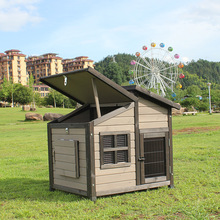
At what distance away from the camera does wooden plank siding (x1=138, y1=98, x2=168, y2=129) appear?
6.35 m

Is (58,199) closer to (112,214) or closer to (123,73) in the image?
(112,214)

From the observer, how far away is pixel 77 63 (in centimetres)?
15925

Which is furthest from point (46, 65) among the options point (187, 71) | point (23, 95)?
point (23, 95)

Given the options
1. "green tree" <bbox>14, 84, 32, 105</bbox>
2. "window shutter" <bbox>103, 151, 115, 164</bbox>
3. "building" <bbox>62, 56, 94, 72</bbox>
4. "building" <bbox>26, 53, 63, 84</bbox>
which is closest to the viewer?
"window shutter" <bbox>103, 151, 115, 164</bbox>

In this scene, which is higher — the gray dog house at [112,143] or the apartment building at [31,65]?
the apartment building at [31,65]

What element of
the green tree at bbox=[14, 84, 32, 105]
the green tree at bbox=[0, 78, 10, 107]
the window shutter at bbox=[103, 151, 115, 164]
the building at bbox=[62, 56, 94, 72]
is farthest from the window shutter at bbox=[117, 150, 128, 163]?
the building at bbox=[62, 56, 94, 72]

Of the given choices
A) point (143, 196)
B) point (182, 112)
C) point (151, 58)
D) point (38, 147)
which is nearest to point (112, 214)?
point (143, 196)

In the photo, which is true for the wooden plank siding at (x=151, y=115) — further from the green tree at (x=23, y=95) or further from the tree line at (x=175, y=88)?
the green tree at (x=23, y=95)

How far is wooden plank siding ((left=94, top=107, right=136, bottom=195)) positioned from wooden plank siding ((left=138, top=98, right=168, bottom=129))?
24 cm

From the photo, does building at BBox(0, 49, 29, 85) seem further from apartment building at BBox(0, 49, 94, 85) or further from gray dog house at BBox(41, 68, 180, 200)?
gray dog house at BBox(41, 68, 180, 200)

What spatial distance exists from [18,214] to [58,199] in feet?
3.05

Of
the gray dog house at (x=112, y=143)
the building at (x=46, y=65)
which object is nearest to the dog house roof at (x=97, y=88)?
the gray dog house at (x=112, y=143)

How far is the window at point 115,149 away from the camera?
5793mm

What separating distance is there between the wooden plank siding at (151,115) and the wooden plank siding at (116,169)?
242 mm
